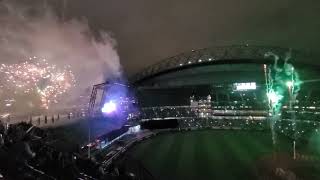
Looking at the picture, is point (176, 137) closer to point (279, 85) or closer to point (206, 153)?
point (206, 153)

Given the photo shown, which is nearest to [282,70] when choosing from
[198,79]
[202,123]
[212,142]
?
[198,79]

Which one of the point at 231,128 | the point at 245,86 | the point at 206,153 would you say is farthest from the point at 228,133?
the point at 245,86

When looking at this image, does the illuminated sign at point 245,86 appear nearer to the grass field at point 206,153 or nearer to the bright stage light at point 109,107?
the grass field at point 206,153

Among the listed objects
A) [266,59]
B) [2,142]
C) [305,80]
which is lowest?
[2,142]

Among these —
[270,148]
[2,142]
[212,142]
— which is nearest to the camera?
[2,142]

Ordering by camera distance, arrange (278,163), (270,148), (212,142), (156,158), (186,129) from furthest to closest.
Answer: (186,129)
(212,142)
(270,148)
(156,158)
(278,163)

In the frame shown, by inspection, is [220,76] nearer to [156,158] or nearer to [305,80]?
[305,80]
